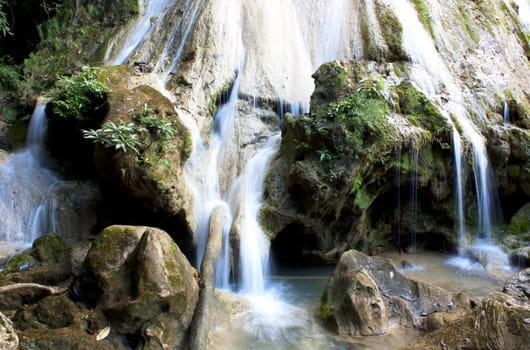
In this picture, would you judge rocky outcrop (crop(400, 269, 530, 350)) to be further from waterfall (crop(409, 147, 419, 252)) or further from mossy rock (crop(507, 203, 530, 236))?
mossy rock (crop(507, 203, 530, 236))

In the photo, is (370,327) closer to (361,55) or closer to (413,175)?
(413,175)

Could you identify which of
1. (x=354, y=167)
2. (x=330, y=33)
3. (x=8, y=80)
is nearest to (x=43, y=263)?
(x=354, y=167)

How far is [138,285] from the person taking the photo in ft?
15.6

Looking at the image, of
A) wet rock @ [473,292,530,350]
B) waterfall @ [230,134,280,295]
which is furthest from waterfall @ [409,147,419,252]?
wet rock @ [473,292,530,350]

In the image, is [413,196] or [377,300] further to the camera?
[413,196]

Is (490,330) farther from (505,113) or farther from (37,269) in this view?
(505,113)

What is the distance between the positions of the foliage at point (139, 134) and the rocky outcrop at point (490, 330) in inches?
194

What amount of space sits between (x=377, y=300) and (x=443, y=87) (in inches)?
293

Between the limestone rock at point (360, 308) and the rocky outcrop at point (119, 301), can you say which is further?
the limestone rock at point (360, 308)

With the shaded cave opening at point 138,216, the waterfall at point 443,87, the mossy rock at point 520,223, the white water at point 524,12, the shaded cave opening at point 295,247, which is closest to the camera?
the shaded cave opening at point 138,216

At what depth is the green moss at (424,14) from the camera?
12285 millimetres

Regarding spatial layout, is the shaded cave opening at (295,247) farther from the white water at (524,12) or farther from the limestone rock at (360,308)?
the white water at (524,12)

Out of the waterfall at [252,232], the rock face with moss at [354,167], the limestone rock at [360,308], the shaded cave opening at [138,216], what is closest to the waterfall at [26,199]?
the shaded cave opening at [138,216]

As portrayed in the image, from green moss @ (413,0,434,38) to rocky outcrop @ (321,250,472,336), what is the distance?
8.68 meters
